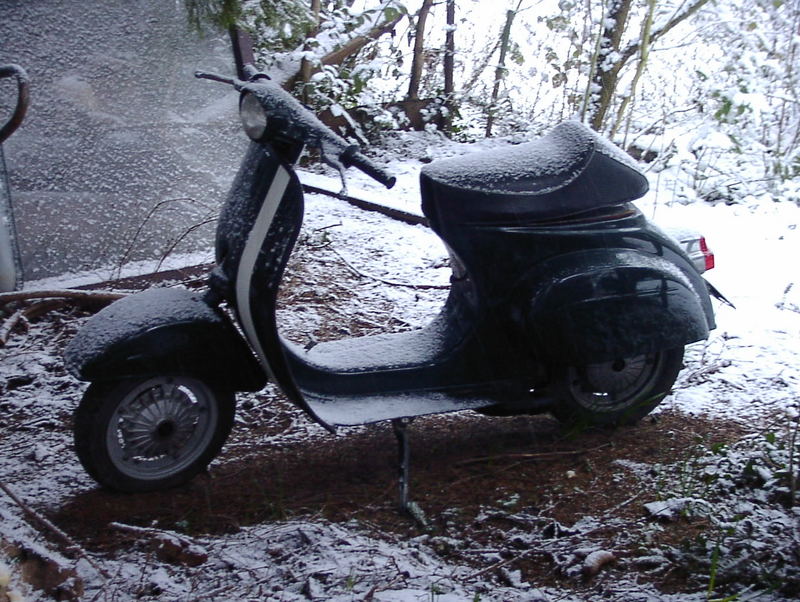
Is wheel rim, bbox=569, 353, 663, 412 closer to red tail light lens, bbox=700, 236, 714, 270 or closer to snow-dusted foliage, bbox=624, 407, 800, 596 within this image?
snow-dusted foliage, bbox=624, 407, 800, 596

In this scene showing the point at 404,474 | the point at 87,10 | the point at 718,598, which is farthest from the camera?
the point at 87,10

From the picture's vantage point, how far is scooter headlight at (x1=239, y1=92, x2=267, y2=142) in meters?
2.24

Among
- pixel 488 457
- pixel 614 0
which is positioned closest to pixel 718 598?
pixel 488 457

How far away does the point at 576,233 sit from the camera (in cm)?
263

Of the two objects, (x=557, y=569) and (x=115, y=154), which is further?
(x=115, y=154)

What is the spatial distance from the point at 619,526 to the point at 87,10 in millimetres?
3615

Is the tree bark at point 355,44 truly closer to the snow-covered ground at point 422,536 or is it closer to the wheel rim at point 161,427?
the snow-covered ground at point 422,536

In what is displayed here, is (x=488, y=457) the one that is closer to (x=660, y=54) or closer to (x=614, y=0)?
(x=614, y=0)

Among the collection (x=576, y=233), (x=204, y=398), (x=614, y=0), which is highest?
(x=614, y=0)

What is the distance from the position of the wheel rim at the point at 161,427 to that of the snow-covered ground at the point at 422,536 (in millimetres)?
241

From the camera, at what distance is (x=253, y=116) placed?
7.50 ft

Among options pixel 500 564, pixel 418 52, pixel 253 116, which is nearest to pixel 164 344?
pixel 253 116

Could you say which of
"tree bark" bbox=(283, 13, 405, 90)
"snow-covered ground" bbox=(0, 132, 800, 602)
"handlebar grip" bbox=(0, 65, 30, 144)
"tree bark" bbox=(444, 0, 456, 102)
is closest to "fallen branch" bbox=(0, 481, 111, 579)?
"snow-covered ground" bbox=(0, 132, 800, 602)

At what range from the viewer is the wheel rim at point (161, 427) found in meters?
2.37
